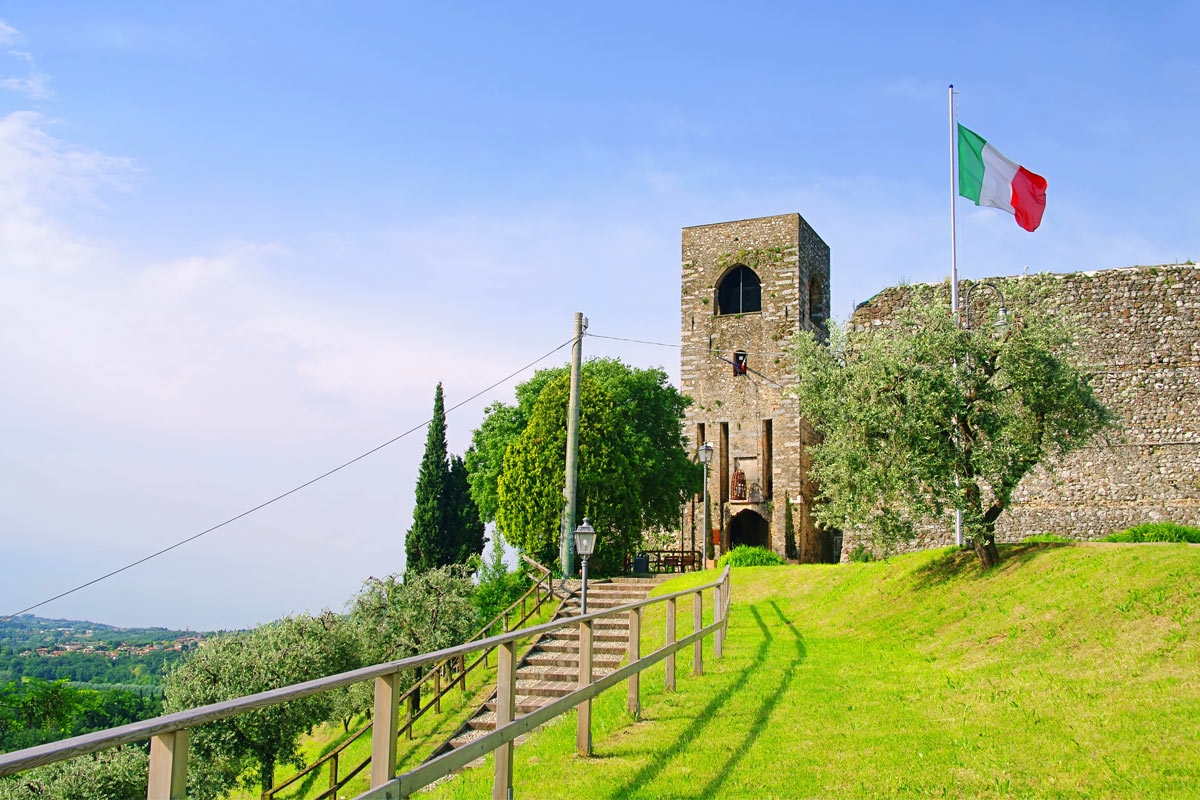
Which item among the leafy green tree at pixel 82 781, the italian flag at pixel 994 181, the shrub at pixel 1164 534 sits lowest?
the leafy green tree at pixel 82 781

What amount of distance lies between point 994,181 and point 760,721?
16.0 metres

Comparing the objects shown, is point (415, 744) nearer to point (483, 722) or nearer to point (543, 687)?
point (483, 722)

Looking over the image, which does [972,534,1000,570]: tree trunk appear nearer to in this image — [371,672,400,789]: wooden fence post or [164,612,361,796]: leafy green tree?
[164,612,361,796]: leafy green tree

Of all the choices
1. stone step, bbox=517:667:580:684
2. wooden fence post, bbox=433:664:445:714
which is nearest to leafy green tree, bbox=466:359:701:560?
wooden fence post, bbox=433:664:445:714

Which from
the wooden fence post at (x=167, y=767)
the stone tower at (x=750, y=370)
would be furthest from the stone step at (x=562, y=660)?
the stone tower at (x=750, y=370)

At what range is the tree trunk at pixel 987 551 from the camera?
49.1 feet

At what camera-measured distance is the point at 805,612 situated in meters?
17.4

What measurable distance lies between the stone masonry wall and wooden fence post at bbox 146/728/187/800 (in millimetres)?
22437

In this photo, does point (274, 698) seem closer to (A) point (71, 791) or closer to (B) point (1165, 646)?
(B) point (1165, 646)

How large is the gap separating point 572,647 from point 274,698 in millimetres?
15150

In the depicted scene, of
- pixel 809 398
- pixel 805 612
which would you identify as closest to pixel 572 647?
pixel 805 612

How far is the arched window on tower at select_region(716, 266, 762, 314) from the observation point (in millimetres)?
36156

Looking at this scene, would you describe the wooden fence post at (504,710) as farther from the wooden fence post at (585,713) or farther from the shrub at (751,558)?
the shrub at (751,558)

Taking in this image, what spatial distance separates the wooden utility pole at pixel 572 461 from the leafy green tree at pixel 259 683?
5.91 m
